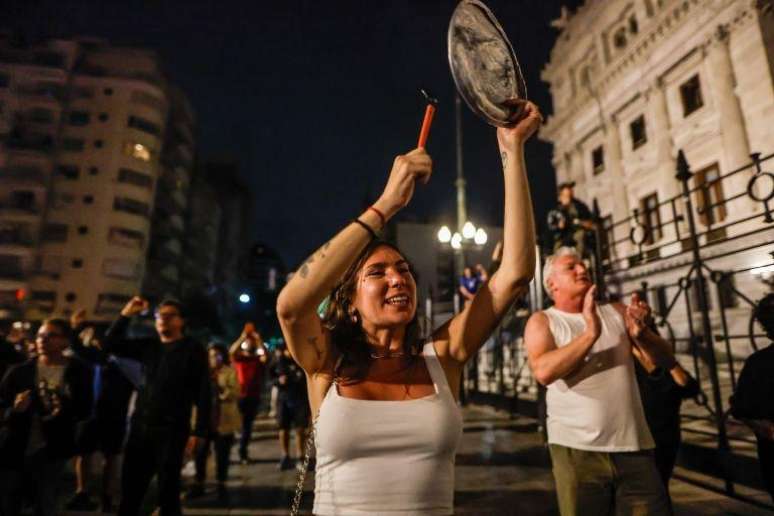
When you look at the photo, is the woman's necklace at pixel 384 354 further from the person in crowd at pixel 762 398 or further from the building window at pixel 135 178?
the building window at pixel 135 178

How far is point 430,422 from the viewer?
158 centimetres

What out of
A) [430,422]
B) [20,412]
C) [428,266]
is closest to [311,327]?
[430,422]

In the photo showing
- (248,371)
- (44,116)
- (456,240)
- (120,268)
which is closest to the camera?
(248,371)

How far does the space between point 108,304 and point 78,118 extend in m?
19.6

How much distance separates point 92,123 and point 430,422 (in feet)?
178

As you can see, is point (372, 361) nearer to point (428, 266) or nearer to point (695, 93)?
point (695, 93)

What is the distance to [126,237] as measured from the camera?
43.5m

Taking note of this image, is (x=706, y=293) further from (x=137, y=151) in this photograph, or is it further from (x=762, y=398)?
(x=137, y=151)

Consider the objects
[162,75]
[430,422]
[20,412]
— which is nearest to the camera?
[430,422]

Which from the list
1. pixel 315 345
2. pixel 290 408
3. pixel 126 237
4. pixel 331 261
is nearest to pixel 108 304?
pixel 126 237

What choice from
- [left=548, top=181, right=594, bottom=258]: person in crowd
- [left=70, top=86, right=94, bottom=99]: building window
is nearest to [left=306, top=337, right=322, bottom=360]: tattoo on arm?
[left=548, top=181, right=594, bottom=258]: person in crowd

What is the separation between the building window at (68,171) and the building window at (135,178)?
152 inches

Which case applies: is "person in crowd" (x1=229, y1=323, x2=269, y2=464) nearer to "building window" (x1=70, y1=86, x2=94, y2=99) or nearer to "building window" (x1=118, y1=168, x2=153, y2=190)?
"building window" (x1=118, y1=168, x2=153, y2=190)

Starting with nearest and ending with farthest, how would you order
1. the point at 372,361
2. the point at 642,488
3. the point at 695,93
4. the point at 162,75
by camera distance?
1. the point at 372,361
2. the point at 642,488
3. the point at 695,93
4. the point at 162,75
